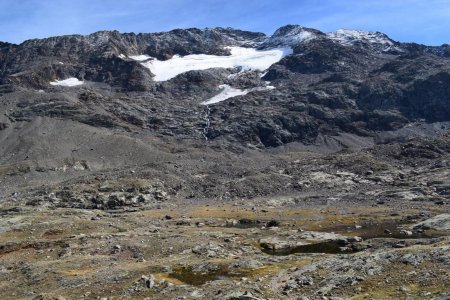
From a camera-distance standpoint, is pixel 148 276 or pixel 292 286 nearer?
pixel 292 286

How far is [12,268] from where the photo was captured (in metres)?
66.0

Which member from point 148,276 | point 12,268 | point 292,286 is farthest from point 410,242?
point 12,268

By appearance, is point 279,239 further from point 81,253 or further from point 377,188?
point 377,188

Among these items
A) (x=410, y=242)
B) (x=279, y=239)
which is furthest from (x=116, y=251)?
(x=410, y=242)

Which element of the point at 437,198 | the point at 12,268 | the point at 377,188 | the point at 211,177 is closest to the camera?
the point at 12,268

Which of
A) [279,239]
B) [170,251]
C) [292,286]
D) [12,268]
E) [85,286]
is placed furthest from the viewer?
[279,239]

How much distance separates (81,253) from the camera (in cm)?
7362

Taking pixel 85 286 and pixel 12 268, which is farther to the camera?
pixel 12 268

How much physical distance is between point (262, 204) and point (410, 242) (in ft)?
281

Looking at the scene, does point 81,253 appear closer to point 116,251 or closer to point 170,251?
point 116,251

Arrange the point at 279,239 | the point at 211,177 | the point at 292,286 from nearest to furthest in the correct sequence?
the point at 292,286, the point at 279,239, the point at 211,177

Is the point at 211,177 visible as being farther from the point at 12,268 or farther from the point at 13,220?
the point at 12,268

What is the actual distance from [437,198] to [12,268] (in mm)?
126887

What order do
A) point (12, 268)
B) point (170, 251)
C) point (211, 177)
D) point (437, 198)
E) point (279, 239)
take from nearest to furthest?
1. point (12, 268)
2. point (170, 251)
3. point (279, 239)
4. point (437, 198)
5. point (211, 177)
